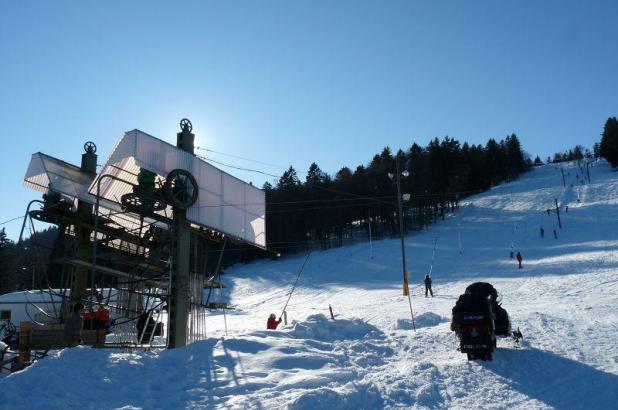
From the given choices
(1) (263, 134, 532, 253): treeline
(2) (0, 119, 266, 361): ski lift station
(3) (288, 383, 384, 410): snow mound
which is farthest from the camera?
(1) (263, 134, 532, 253): treeline

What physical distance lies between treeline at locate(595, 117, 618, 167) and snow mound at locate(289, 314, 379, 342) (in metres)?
113

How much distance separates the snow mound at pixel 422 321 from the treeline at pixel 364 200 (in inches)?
2096

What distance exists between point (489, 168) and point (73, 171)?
4121 inches

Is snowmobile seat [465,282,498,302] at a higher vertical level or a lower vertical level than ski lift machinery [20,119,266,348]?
lower

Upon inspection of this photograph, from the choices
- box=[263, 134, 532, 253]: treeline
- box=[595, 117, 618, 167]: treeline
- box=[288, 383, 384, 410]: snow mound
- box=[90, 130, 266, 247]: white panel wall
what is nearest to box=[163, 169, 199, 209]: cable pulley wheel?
box=[90, 130, 266, 247]: white panel wall

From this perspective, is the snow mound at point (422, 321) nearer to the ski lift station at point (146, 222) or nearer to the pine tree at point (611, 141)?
the ski lift station at point (146, 222)

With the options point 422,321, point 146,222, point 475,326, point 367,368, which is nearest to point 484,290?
point 475,326

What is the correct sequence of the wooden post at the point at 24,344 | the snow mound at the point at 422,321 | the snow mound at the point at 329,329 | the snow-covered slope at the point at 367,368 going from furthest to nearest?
1. the snow mound at the point at 422,321
2. the snow mound at the point at 329,329
3. the wooden post at the point at 24,344
4. the snow-covered slope at the point at 367,368

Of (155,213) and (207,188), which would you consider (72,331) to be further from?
(207,188)

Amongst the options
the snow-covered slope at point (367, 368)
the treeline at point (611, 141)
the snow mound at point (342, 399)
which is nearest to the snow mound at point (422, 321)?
the snow-covered slope at point (367, 368)

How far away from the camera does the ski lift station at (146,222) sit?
1697 cm

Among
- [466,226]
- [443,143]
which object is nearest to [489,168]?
[443,143]

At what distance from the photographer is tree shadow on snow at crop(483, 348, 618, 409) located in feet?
31.7

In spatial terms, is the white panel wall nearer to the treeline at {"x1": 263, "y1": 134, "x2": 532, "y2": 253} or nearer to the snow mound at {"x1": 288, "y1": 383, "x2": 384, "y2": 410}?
the snow mound at {"x1": 288, "y1": 383, "x2": 384, "y2": 410}
